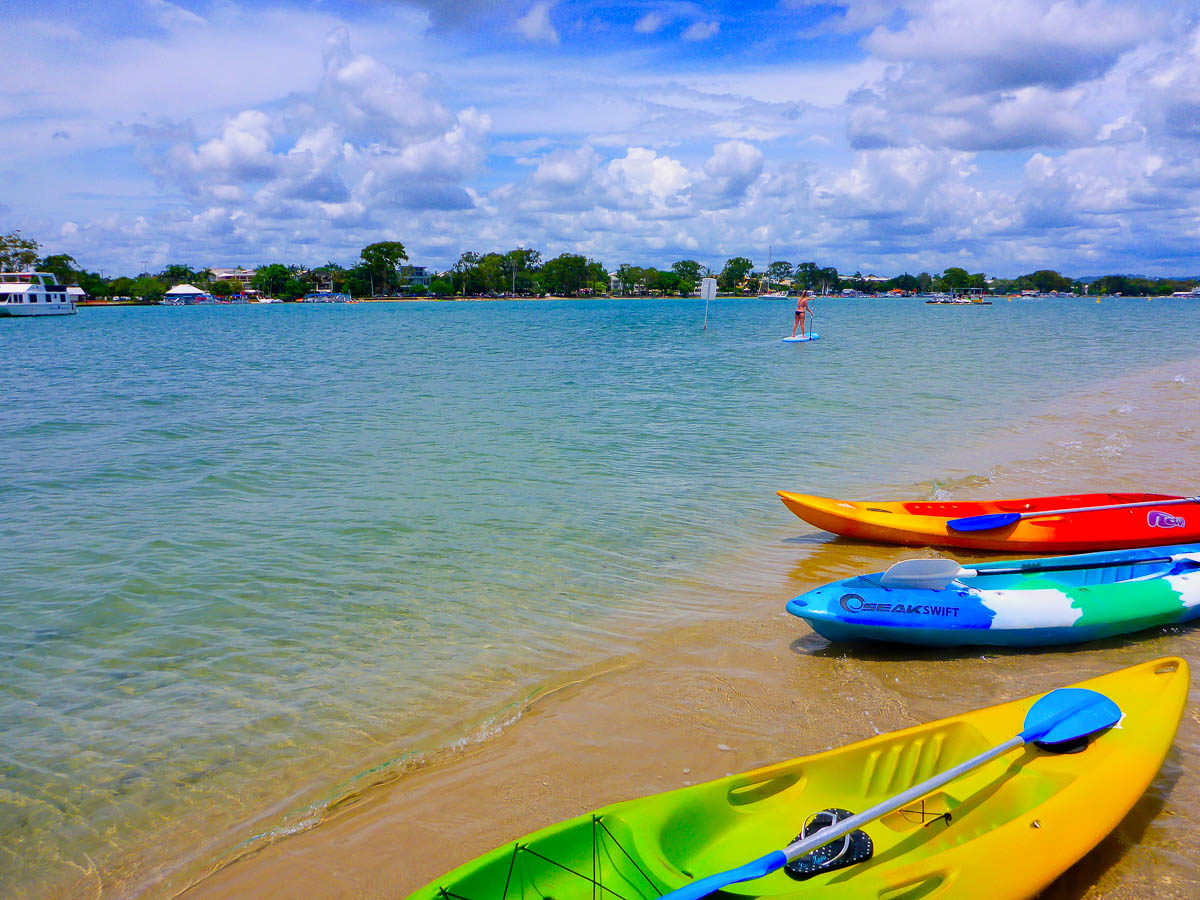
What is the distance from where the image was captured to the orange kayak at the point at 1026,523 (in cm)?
842

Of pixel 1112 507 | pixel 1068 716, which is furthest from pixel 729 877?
pixel 1112 507

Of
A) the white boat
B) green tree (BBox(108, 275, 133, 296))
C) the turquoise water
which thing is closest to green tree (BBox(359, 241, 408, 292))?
green tree (BBox(108, 275, 133, 296))

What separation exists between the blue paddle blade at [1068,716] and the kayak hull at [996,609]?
1714 mm

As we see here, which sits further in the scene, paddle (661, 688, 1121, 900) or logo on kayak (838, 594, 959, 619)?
logo on kayak (838, 594, 959, 619)

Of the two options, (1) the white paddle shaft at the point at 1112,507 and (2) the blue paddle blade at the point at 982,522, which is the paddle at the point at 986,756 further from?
(1) the white paddle shaft at the point at 1112,507

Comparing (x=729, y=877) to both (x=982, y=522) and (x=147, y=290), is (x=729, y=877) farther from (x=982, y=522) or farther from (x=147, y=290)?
(x=147, y=290)

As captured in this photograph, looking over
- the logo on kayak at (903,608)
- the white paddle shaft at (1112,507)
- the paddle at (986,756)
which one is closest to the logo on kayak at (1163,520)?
the white paddle shaft at (1112,507)

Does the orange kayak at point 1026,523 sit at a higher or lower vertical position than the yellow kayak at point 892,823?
higher

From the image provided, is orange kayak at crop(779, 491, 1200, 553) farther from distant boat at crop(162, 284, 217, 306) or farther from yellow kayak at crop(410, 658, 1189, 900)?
distant boat at crop(162, 284, 217, 306)

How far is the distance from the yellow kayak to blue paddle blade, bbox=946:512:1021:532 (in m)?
4.05

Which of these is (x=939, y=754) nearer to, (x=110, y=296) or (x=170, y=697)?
(x=170, y=697)

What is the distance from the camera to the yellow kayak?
3.30 m

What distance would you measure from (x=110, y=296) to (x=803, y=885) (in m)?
192

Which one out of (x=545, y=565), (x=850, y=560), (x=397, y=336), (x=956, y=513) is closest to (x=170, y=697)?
(x=545, y=565)
